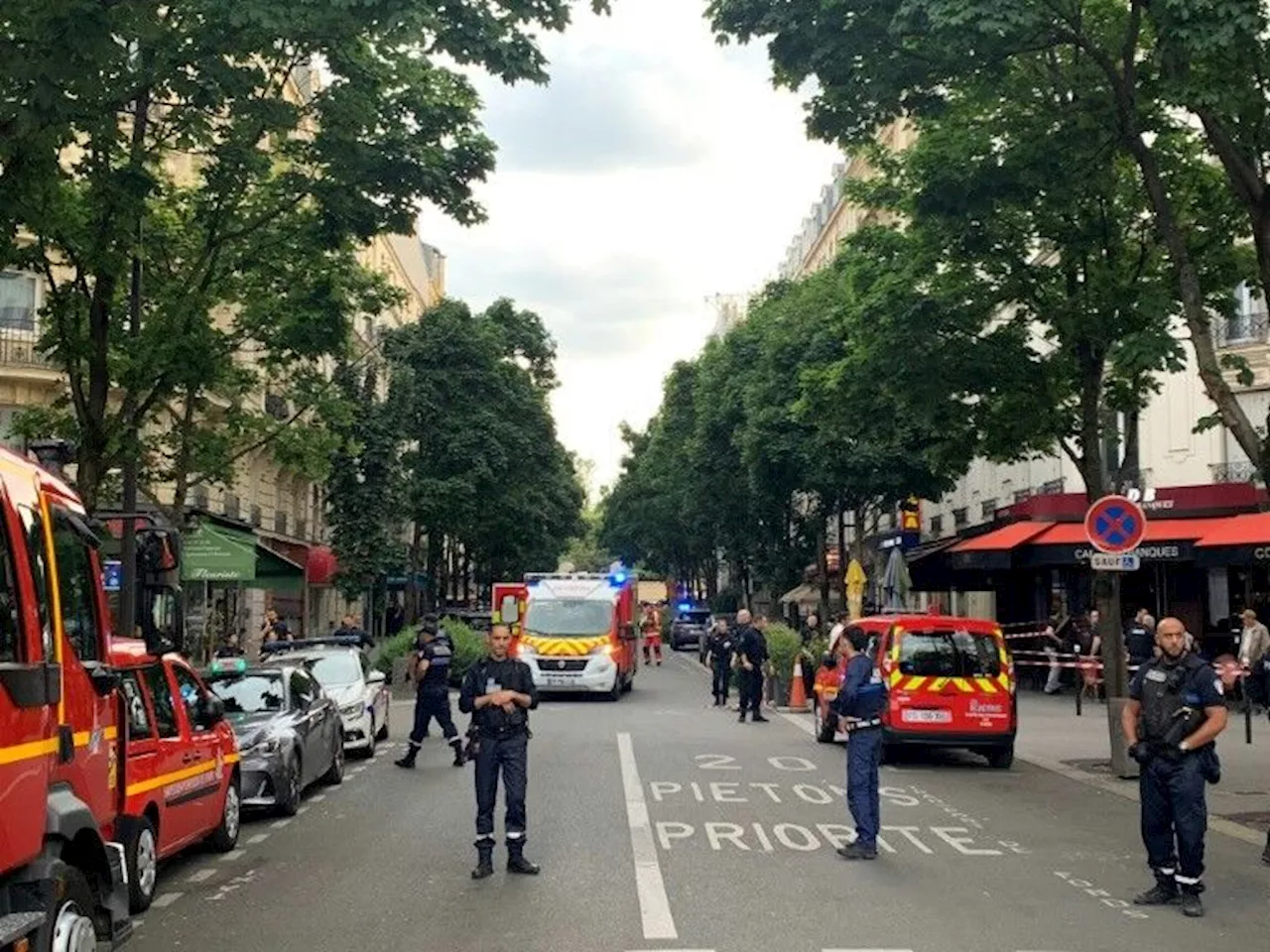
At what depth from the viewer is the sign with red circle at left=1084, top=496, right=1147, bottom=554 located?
16391mm

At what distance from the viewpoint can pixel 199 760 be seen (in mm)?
10938

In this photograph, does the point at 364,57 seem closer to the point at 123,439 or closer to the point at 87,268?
the point at 87,268

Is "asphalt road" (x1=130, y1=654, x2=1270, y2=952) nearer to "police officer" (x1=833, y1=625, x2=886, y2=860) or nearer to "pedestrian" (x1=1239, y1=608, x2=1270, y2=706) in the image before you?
"police officer" (x1=833, y1=625, x2=886, y2=860)

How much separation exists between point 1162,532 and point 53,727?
27316mm

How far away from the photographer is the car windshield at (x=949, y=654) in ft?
58.5

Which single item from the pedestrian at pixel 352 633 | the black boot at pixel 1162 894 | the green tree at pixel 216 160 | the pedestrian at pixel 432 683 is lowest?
the black boot at pixel 1162 894

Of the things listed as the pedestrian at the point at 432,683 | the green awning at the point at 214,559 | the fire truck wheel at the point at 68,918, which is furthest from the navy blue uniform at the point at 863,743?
the green awning at the point at 214,559

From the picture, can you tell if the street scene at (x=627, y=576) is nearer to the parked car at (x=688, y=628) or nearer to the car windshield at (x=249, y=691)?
the car windshield at (x=249, y=691)

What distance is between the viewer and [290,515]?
50594 millimetres

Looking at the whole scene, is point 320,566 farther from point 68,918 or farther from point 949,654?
point 68,918

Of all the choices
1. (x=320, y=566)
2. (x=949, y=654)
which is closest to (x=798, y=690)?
(x=949, y=654)

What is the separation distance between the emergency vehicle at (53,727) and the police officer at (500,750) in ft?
11.5

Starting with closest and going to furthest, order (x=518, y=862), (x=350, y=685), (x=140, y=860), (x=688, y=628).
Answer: (x=140, y=860) < (x=518, y=862) < (x=350, y=685) < (x=688, y=628)

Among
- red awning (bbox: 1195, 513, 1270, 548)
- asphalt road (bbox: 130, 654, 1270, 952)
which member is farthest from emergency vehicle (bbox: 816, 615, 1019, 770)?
red awning (bbox: 1195, 513, 1270, 548)
